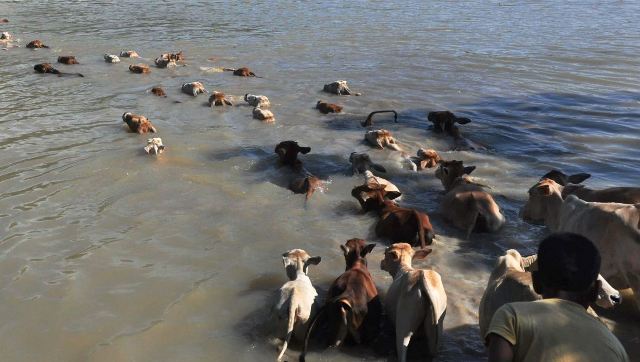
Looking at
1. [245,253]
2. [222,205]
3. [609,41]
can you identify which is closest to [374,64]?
[609,41]

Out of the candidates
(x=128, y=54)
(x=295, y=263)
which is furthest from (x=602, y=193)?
(x=128, y=54)

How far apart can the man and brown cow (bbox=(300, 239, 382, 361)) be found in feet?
5.42

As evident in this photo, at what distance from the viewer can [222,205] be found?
25.4 feet

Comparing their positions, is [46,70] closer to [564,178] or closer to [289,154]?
[289,154]

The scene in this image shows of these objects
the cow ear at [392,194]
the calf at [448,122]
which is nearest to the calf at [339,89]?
the calf at [448,122]

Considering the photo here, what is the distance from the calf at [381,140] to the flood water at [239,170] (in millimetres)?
216

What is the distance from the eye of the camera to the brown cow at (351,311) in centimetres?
475

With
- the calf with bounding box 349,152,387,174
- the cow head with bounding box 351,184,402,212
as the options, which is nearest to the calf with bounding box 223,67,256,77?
the calf with bounding box 349,152,387,174

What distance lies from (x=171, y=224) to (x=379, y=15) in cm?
2407

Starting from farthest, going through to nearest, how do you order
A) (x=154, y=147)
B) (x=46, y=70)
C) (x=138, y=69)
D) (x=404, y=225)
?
(x=138, y=69)
(x=46, y=70)
(x=154, y=147)
(x=404, y=225)

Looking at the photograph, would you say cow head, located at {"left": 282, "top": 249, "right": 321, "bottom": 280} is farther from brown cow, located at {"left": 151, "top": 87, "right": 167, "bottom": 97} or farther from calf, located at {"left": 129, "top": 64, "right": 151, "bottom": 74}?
calf, located at {"left": 129, "top": 64, "right": 151, "bottom": 74}

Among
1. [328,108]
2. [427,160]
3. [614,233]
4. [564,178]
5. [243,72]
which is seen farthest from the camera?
[243,72]

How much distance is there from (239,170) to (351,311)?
15.4 ft

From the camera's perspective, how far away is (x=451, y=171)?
830 centimetres
